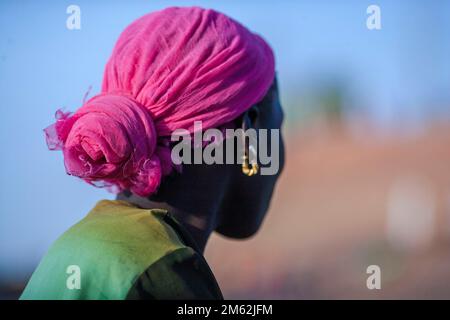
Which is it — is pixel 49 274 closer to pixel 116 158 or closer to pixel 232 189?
pixel 116 158

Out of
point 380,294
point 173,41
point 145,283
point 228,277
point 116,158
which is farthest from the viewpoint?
point 228,277

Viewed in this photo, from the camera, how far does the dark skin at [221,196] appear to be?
1.51 meters

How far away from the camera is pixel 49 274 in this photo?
1.29 metres

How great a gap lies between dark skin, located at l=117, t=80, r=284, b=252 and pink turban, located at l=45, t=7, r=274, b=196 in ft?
0.17

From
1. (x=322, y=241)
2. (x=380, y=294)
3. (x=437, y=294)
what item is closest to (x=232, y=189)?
(x=380, y=294)

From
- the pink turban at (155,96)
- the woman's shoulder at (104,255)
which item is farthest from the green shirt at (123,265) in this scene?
the pink turban at (155,96)

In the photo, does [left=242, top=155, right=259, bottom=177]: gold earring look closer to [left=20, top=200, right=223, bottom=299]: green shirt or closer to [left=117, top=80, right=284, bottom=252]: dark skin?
[left=117, top=80, right=284, bottom=252]: dark skin

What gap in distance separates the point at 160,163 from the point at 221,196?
0.20 metres

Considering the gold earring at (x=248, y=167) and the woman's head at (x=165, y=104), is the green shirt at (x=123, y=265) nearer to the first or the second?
the woman's head at (x=165, y=104)

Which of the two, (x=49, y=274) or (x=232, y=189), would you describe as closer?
(x=49, y=274)

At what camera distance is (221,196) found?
5.20 ft

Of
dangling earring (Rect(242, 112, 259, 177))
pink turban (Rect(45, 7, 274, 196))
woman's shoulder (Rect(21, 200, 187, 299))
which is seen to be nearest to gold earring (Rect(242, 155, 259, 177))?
dangling earring (Rect(242, 112, 259, 177))

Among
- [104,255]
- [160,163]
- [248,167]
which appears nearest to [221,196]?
[248,167]

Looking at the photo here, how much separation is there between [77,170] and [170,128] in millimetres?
218
